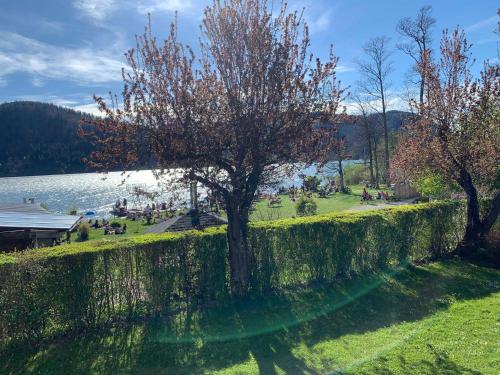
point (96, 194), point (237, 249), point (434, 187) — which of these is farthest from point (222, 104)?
point (96, 194)

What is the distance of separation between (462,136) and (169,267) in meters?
8.04

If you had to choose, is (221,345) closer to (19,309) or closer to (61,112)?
(19,309)

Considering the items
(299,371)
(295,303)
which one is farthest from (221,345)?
(295,303)

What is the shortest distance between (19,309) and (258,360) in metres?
3.56

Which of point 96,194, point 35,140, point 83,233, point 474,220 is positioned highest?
point 35,140

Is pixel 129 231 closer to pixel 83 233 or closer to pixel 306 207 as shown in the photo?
pixel 83 233

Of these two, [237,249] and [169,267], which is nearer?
[169,267]

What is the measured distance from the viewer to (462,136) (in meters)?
10.3

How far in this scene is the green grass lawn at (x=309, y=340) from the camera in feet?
16.5

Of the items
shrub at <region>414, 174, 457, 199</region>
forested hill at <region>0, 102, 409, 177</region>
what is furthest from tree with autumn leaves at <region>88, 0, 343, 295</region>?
forested hill at <region>0, 102, 409, 177</region>

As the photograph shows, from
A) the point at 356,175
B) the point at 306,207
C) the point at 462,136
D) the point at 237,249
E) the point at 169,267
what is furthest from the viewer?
the point at 356,175

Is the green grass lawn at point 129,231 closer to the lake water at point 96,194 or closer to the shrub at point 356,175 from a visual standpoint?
the lake water at point 96,194

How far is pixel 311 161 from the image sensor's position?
23.1 feet

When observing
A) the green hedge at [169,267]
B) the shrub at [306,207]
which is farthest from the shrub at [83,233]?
the green hedge at [169,267]
